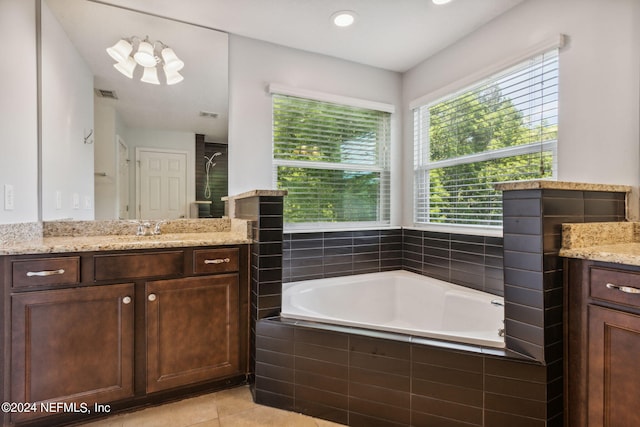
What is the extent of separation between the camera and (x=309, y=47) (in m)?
2.54

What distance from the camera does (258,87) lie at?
8.10 feet

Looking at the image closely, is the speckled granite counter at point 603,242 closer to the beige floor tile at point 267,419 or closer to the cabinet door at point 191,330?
the beige floor tile at point 267,419

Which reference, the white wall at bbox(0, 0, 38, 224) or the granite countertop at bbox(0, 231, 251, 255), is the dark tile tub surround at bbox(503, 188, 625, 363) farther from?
the white wall at bbox(0, 0, 38, 224)

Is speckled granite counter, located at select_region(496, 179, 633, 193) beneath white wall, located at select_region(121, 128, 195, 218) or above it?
beneath

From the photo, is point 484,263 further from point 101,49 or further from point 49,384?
point 101,49

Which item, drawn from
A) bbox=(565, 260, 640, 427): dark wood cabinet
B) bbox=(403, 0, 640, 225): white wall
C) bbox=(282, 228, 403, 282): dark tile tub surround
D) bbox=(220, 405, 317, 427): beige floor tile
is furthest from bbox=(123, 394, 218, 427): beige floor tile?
bbox=(403, 0, 640, 225): white wall

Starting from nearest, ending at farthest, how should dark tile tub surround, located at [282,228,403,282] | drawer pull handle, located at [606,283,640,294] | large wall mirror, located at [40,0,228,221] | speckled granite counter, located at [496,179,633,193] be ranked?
drawer pull handle, located at [606,283,640,294] → speckled granite counter, located at [496,179,633,193] → large wall mirror, located at [40,0,228,221] → dark tile tub surround, located at [282,228,403,282]

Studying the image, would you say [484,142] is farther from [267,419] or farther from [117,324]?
[117,324]

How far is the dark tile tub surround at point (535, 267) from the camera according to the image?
1251mm

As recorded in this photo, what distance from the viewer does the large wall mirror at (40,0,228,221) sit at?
6.20ft

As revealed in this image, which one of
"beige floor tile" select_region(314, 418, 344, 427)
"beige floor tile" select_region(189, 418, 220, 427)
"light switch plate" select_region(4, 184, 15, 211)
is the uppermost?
"light switch plate" select_region(4, 184, 15, 211)

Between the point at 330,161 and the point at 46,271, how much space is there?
2054mm

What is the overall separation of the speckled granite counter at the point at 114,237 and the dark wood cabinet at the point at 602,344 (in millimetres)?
1643

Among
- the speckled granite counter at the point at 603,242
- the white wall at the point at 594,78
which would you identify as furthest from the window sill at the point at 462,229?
the speckled granite counter at the point at 603,242
